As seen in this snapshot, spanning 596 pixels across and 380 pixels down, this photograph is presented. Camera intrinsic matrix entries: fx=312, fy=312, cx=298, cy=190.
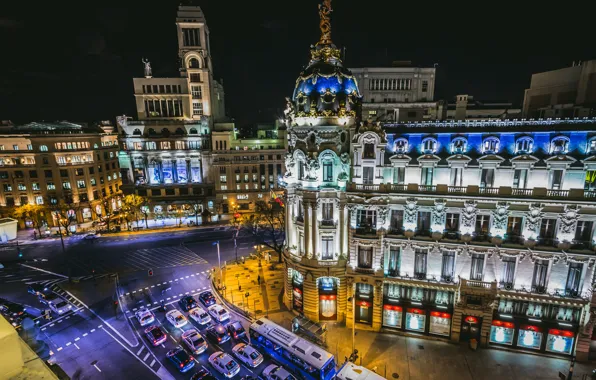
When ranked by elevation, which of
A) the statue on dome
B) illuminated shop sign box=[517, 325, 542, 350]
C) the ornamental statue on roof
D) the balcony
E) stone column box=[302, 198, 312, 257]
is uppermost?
the statue on dome

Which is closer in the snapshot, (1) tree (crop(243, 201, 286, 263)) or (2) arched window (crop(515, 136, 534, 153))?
(2) arched window (crop(515, 136, 534, 153))

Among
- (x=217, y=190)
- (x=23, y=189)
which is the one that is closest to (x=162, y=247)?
(x=217, y=190)

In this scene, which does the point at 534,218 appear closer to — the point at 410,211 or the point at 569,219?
the point at 569,219

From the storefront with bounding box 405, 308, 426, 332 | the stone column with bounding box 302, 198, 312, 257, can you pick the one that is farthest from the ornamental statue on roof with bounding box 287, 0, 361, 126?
the storefront with bounding box 405, 308, 426, 332

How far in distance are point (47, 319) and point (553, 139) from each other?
76.2 meters

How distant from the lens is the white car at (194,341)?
42191 mm

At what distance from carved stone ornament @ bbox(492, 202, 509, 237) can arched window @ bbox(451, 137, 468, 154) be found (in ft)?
26.6

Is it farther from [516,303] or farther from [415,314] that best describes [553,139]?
[415,314]

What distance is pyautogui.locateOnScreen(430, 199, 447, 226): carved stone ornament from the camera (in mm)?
41094

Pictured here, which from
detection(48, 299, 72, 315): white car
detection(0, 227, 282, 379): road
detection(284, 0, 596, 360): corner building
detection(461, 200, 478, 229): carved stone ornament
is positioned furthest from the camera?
detection(48, 299, 72, 315): white car

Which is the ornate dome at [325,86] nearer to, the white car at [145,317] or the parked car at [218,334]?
the parked car at [218,334]

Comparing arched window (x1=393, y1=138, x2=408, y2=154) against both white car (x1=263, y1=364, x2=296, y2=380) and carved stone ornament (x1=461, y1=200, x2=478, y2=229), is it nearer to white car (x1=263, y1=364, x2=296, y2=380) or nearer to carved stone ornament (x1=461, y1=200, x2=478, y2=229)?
carved stone ornament (x1=461, y1=200, x2=478, y2=229)

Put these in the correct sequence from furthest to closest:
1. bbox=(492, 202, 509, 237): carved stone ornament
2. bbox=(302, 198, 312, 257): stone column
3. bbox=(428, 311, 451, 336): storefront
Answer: bbox=(302, 198, 312, 257): stone column → bbox=(428, 311, 451, 336): storefront → bbox=(492, 202, 509, 237): carved stone ornament

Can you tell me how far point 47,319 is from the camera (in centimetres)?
4953
